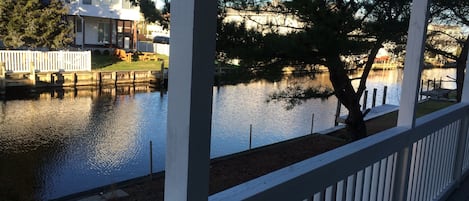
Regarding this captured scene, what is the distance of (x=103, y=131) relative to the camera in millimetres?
10312

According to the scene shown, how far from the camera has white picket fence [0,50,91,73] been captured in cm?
1482

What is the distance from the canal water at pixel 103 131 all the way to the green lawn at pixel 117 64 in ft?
6.05

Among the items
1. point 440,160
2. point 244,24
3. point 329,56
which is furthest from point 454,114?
point 244,24

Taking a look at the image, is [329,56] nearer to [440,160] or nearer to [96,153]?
[440,160]

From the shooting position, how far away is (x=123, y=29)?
79.7 ft

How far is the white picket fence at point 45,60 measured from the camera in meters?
14.8

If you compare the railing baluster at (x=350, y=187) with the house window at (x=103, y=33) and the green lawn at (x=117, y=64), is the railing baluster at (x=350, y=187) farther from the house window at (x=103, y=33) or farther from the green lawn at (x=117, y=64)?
the house window at (x=103, y=33)

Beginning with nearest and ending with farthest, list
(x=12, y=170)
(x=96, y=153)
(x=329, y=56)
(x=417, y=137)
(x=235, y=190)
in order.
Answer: (x=235, y=190)
(x=417, y=137)
(x=329, y=56)
(x=12, y=170)
(x=96, y=153)

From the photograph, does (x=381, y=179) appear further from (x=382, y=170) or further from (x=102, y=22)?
(x=102, y=22)

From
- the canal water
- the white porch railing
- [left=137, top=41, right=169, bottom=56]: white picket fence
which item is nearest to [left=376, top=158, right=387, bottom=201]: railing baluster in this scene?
the white porch railing

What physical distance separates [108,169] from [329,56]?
4.30 meters

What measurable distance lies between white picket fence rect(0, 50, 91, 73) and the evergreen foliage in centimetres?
93

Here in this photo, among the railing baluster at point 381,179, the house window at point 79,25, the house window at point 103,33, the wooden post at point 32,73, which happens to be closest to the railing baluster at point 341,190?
the railing baluster at point 381,179

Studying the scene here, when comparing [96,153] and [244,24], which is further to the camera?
[96,153]
